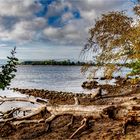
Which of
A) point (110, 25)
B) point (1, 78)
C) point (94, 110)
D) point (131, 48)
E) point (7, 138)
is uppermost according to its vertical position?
point (110, 25)

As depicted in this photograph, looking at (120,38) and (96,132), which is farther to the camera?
(120,38)

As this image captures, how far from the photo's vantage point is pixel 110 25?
28.0 metres

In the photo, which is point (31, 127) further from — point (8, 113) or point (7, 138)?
point (8, 113)

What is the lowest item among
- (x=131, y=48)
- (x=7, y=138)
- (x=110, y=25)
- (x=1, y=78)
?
(x=7, y=138)

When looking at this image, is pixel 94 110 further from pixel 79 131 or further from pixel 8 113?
pixel 8 113

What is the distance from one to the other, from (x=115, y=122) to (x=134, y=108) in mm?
1414

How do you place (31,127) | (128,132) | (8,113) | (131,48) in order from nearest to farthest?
(128,132) → (31,127) → (8,113) → (131,48)

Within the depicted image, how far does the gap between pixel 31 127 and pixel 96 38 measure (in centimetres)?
1291

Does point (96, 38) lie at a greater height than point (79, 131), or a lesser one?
greater

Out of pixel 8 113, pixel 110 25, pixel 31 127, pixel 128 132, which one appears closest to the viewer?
pixel 128 132

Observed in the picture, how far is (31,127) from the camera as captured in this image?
17.3m

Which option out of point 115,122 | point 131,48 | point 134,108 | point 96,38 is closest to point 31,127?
point 115,122

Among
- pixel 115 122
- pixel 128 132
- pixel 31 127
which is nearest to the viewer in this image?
pixel 128 132

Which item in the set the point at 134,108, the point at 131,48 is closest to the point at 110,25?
the point at 131,48
